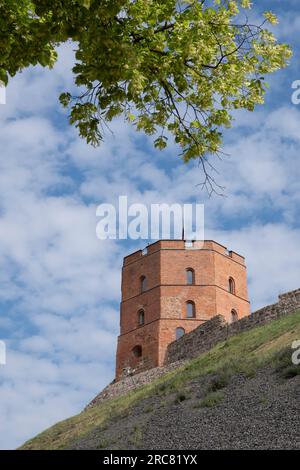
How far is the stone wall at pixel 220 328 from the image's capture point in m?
24.6

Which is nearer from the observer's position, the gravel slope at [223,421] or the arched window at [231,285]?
the gravel slope at [223,421]

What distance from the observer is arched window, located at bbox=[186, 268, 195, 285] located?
130ft

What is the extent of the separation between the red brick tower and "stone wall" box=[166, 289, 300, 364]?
4.07 metres

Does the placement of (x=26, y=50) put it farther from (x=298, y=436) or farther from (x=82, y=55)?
(x=298, y=436)

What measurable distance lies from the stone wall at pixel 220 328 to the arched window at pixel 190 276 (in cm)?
640

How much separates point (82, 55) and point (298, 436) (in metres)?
7.04

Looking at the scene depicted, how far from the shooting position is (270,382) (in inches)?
528

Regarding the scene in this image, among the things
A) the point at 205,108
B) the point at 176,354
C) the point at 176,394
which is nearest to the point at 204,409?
the point at 176,394

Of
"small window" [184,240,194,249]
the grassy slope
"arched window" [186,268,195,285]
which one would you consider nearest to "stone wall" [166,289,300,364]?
the grassy slope

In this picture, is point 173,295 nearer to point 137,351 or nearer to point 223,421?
point 137,351

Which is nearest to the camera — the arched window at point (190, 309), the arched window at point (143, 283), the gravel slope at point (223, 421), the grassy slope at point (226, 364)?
the gravel slope at point (223, 421)

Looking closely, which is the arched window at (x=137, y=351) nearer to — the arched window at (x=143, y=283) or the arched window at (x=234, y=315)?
the arched window at (x=143, y=283)

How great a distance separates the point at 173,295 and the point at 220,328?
1156cm

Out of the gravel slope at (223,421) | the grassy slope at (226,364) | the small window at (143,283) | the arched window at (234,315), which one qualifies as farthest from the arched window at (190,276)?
the gravel slope at (223,421)
